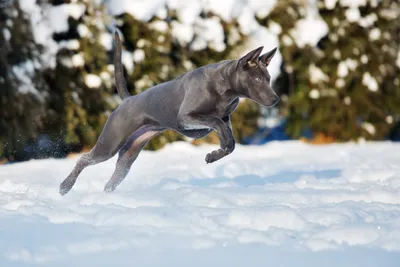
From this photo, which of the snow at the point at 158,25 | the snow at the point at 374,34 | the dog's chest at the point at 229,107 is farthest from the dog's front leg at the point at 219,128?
the snow at the point at 374,34

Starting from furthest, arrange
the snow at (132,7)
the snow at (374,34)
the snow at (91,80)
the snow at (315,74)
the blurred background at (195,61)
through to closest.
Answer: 1. the snow at (374,34)
2. the snow at (315,74)
3. the snow at (132,7)
4. the snow at (91,80)
5. the blurred background at (195,61)

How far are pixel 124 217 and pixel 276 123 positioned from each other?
5.24m

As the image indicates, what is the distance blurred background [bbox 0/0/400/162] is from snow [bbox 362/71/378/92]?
0.01m

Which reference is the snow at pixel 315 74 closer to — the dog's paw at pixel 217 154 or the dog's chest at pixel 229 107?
the dog's chest at pixel 229 107

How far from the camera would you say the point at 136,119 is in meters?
4.23

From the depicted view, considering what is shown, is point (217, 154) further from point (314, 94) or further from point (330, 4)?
point (330, 4)

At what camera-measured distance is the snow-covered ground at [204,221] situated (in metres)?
2.74

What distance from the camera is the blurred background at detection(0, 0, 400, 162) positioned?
665 centimetres

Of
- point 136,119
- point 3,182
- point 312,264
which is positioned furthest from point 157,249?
point 3,182

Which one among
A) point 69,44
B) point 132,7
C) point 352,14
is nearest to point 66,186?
point 69,44

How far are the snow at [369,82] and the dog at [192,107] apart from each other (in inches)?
179

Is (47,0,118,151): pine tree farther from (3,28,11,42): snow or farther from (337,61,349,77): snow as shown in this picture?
(337,61,349,77): snow

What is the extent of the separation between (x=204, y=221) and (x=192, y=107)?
919 mm

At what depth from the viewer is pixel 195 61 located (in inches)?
300
